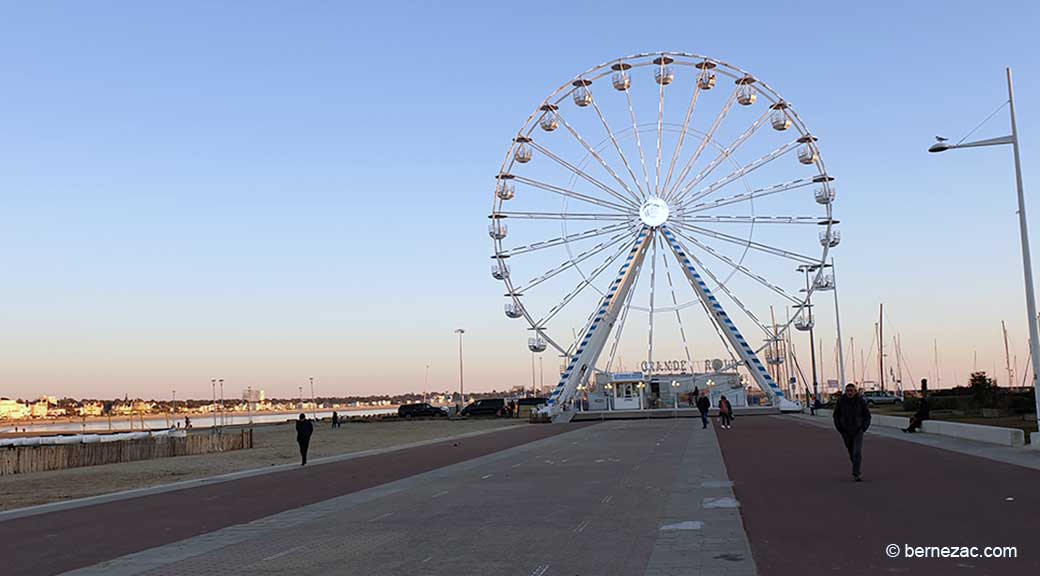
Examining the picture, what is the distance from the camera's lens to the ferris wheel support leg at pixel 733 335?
53906 millimetres

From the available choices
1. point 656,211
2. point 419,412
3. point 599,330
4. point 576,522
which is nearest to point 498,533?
point 576,522

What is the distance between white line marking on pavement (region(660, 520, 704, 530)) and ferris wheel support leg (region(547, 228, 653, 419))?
1611 inches

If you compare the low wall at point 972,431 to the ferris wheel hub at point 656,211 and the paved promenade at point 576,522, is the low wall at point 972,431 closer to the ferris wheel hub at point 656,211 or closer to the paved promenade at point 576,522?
the paved promenade at point 576,522

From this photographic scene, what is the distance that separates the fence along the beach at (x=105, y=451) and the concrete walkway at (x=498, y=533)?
20027 mm

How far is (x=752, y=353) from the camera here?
187 ft

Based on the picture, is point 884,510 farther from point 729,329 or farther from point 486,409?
point 486,409

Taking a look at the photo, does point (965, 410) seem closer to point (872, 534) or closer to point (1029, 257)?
point (1029, 257)

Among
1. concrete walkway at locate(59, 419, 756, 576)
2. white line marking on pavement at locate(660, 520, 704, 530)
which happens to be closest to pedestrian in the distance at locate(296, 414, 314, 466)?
concrete walkway at locate(59, 419, 756, 576)

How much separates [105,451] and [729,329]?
33.7 m

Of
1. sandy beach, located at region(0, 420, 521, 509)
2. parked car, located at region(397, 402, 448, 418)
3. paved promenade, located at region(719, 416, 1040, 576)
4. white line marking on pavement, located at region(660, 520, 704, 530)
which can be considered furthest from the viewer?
parked car, located at region(397, 402, 448, 418)

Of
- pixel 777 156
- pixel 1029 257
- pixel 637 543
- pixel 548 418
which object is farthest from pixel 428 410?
pixel 637 543

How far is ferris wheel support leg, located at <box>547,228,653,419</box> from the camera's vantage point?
178ft

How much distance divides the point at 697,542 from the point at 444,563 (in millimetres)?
2766

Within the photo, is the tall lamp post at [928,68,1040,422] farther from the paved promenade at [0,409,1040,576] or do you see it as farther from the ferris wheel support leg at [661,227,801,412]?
the ferris wheel support leg at [661,227,801,412]
